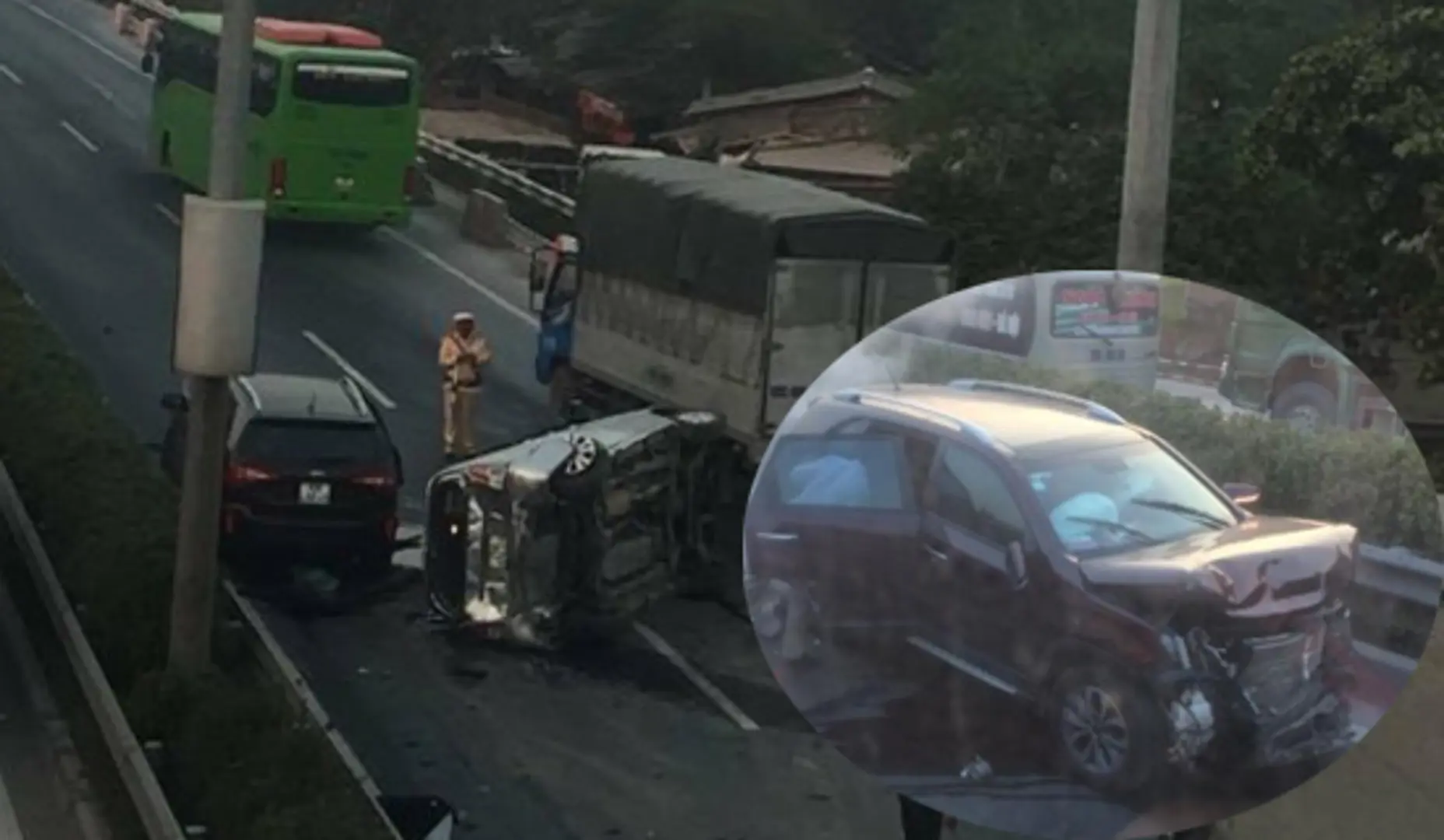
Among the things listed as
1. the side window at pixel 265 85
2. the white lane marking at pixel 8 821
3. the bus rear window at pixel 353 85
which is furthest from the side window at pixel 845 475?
the side window at pixel 265 85

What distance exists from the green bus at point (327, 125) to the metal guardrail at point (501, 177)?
1.45 m

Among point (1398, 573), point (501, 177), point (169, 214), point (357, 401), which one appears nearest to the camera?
point (1398, 573)

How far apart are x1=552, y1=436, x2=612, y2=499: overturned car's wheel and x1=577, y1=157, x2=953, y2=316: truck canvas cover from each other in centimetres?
322

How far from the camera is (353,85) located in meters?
35.3

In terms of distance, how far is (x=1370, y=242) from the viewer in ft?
80.7

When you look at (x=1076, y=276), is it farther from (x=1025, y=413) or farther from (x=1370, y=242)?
(x=1370, y=242)

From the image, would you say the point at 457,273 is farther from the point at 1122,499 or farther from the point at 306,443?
the point at 1122,499

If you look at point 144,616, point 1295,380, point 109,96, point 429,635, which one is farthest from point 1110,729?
point 109,96

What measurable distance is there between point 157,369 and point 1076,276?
22.3 meters

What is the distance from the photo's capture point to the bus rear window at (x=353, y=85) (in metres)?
34.8

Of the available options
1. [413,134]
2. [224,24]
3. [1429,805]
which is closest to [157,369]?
[413,134]

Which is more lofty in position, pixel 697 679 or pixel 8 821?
pixel 697 679

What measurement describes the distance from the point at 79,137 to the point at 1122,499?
1641 inches

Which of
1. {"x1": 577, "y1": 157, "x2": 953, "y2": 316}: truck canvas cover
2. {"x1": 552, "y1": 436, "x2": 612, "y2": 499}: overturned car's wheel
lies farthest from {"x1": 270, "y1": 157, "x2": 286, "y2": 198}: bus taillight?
{"x1": 552, "y1": 436, "x2": 612, "y2": 499}: overturned car's wheel
